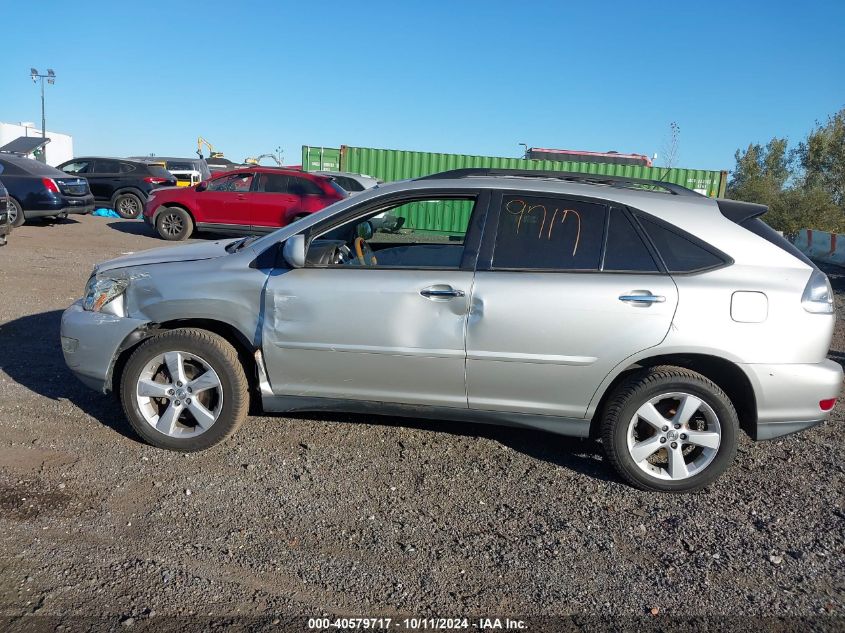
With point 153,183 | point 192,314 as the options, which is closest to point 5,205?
point 153,183

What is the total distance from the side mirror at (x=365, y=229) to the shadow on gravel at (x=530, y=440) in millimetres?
1265

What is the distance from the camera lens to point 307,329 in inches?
158

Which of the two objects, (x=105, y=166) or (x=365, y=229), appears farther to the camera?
(x=105, y=166)

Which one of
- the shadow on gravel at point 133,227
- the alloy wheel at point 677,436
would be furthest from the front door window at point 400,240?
the shadow on gravel at point 133,227

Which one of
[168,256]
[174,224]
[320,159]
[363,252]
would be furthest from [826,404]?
[320,159]

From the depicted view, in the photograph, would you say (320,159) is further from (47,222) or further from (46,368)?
(46,368)

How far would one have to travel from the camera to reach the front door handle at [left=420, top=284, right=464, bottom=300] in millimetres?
3878

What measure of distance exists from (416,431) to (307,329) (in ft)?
3.70

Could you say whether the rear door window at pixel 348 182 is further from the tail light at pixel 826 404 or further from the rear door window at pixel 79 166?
the tail light at pixel 826 404

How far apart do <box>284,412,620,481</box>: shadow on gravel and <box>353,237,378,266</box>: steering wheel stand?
1159 mm

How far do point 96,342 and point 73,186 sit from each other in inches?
502

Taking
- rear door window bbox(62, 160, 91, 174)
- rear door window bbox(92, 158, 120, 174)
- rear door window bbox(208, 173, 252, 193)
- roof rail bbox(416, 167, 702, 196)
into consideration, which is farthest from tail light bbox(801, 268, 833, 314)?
rear door window bbox(62, 160, 91, 174)

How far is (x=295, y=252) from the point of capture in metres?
3.92

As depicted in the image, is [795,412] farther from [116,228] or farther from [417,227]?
[116,228]
